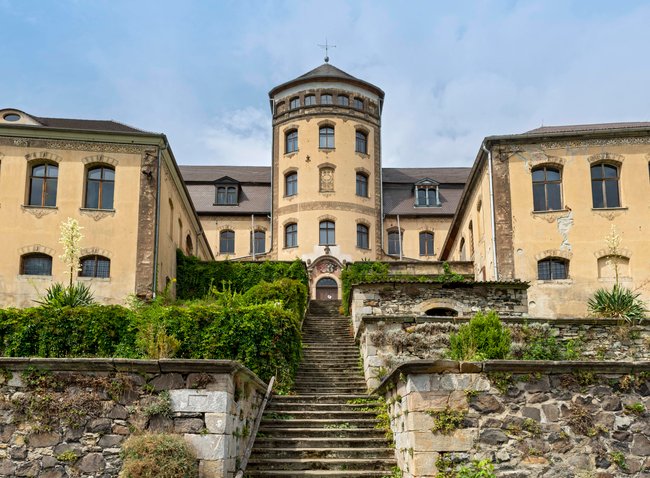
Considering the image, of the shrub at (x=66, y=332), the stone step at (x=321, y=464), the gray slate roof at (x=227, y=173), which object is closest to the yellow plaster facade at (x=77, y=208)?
the shrub at (x=66, y=332)

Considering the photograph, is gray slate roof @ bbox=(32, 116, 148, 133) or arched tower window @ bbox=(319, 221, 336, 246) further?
arched tower window @ bbox=(319, 221, 336, 246)

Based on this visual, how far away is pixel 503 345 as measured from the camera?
1216cm

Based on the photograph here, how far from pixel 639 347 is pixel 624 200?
8.31 m

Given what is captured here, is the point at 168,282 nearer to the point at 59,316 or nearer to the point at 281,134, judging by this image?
the point at 59,316

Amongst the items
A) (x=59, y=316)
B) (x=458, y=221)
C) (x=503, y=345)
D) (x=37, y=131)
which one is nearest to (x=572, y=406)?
(x=503, y=345)

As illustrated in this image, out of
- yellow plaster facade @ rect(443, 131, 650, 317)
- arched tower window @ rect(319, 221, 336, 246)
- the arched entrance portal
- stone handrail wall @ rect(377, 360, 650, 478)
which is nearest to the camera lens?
stone handrail wall @ rect(377, 360, 650, 478)

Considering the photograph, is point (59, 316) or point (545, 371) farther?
Answer: point (59, 316)

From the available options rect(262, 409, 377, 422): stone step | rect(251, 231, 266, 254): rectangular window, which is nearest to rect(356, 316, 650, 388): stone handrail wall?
rect(262, 409, 377, 422): stone step

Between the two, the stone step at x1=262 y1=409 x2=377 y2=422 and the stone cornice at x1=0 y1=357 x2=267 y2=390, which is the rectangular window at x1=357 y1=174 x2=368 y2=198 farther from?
the stone cornice at x1=0 y1=357 x2=267 y2=390

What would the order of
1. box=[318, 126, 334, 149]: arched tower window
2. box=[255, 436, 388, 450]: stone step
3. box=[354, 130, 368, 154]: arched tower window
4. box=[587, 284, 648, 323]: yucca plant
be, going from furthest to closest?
1. box=[354, 130, 368, 154]: arched tower window
2. box=[318, 126, 334, 149]: arched tower window
3. box=[587, 284, 648, 323]: yucca plant
4. box=[255, 436, 388, 450]: stone step

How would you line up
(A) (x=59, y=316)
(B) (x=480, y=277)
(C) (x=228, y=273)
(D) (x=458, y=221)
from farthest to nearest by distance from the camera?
1. (D) (x=458, y=221)
2. (C) (x=228, y=273)
3. (B) (x=480, y=277)
4. (A) (x=59, y=316)

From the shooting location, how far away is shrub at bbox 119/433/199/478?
343 inches

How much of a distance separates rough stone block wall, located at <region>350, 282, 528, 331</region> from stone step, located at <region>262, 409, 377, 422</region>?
7.32 meters

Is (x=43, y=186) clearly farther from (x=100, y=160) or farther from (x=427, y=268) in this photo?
(x=427, y=268)
